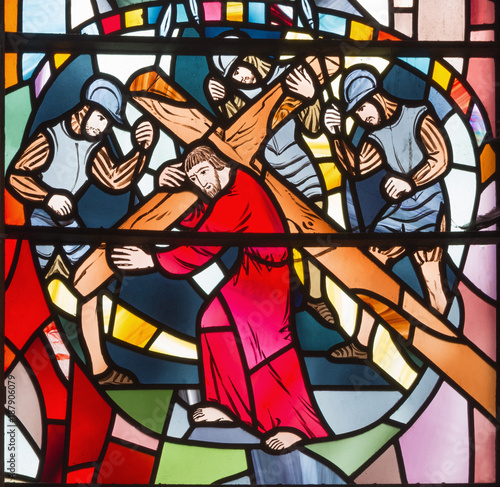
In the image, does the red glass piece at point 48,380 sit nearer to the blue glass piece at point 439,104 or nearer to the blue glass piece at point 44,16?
the blue glass piece at point 44,16

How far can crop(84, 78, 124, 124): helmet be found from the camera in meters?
4.65

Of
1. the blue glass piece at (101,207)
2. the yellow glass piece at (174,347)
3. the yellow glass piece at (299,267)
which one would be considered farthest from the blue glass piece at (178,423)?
the blue glass piece at (101,207)

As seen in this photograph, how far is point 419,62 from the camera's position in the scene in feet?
15.7

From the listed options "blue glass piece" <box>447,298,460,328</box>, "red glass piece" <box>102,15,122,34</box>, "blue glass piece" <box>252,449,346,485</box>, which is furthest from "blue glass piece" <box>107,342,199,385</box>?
"red glass piece" <box>102,15,122,34</box>

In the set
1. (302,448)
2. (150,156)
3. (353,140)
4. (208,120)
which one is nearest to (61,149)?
(150,156)

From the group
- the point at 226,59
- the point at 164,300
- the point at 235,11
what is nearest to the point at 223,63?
the point at 226,59

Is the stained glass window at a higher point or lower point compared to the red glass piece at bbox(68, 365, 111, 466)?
higher

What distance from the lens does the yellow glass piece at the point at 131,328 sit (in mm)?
4488

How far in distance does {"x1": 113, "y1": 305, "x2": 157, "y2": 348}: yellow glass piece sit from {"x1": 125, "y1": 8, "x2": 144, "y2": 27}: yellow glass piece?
1.43 m

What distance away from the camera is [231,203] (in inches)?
182

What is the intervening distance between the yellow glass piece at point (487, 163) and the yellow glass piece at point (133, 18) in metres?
1.84

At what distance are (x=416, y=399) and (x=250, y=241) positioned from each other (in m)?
1.10

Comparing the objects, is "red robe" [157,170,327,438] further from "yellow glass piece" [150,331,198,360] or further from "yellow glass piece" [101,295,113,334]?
"yellow glass piece" [101,295,113,334]

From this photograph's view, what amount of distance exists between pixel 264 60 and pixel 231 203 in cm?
76
